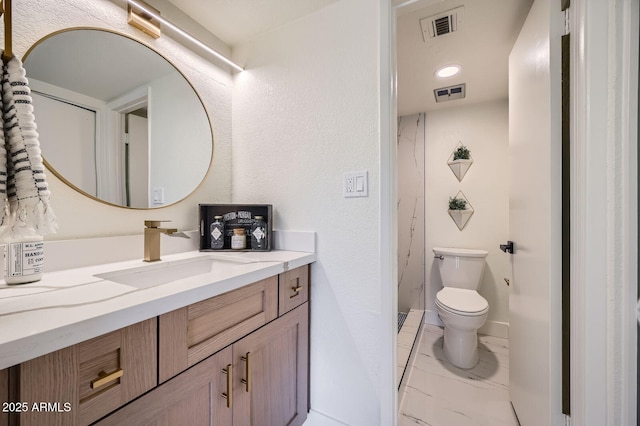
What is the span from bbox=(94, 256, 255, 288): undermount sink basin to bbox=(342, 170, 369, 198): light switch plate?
54 centimetres

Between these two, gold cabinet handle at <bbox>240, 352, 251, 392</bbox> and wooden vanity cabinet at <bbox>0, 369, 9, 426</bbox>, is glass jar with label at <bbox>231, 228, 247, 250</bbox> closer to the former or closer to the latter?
gold cabinet handle at <bbox>240, 352, 251, 392</bbox>

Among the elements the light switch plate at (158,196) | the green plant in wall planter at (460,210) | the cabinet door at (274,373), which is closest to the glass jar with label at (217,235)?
the light switch plate at (158,196)

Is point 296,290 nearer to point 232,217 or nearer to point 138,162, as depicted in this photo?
point 232,217

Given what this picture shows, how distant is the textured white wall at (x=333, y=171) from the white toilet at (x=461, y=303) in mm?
932

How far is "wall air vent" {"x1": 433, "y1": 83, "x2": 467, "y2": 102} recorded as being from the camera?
2.03 m

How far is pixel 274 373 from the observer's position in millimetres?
1006

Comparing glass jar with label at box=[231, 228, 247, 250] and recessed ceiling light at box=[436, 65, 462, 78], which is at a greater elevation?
recessed ceiling light at box=[436, 65, 462, 78]

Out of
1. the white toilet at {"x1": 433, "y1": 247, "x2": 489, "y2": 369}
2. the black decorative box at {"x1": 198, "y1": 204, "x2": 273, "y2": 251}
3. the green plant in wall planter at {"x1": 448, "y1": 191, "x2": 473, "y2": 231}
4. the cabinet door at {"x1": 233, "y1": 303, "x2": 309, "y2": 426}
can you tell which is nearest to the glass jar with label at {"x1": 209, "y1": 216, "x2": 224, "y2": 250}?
the black decorative box at {"x1": 198, "y1": 204, "x2": 273, "y2": 251}

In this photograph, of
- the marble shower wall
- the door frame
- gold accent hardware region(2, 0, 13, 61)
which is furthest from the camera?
the marble shower wall

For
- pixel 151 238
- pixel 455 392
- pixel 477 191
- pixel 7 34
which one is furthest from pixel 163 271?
pixel 477 191

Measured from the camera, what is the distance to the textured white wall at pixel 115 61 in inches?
34.5

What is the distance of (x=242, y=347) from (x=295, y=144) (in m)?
0.96

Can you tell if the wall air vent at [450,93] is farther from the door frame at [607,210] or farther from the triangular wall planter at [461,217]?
the door frame at [607,210]

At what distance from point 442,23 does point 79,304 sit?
188cm
